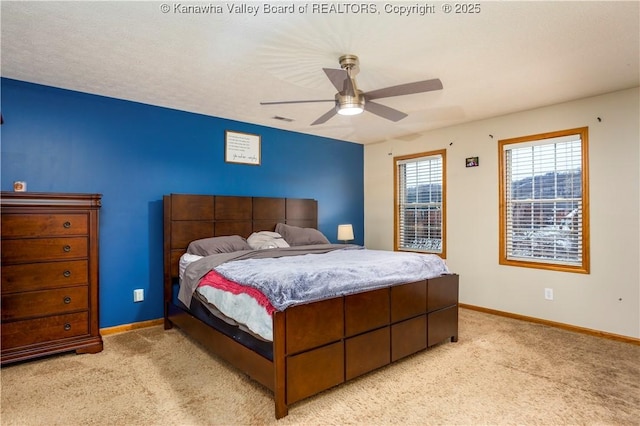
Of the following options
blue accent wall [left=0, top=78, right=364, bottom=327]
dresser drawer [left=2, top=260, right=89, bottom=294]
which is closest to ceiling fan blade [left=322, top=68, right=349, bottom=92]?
blue accent wall [left=0, top=78, right=364, bottom=327]

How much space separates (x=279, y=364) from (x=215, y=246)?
2001mm

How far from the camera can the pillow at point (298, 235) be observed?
441cm

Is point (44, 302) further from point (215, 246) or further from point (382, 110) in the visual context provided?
point (382, 110)

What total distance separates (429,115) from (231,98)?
2342mm

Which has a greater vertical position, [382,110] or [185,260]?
[382,110]

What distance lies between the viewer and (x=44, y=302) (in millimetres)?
2920

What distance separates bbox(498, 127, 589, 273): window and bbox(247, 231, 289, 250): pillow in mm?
2696

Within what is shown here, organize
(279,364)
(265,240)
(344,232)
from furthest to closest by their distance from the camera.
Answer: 1. (344,232)
2. (265,240)
3. (279,364)

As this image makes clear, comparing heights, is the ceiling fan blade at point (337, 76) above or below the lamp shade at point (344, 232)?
above

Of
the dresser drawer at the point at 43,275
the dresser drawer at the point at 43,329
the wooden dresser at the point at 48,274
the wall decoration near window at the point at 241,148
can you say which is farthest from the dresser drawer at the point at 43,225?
the wall decoration near window at the point at 241,148

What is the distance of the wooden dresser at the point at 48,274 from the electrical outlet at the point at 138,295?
66 centimetres

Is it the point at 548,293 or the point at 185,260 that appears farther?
the point at 548,293

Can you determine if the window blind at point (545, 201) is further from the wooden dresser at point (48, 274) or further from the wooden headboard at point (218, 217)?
the wooden dresser at point (48, 274)

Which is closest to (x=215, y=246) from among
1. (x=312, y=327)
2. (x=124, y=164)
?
(x=124, y=164)
